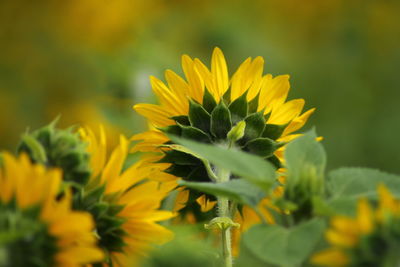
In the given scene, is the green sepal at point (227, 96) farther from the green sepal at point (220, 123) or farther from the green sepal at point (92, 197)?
the green sepal at point (92, 197)

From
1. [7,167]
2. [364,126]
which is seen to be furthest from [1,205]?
[364,126]

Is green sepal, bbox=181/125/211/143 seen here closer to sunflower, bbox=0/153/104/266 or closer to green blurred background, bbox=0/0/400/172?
sunflower, bbox=0/153/104/266

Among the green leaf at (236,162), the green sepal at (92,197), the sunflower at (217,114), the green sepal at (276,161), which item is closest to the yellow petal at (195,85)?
the sunflower at (217,114)

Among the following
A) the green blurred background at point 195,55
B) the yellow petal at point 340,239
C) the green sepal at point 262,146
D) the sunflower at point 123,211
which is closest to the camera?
the yellow petal at point 340,239

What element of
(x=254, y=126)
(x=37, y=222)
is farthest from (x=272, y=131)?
(x=37, y=222)

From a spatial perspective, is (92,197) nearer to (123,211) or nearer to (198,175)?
(123,211)

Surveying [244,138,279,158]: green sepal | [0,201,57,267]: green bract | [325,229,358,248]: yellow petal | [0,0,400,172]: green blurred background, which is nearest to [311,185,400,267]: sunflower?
[325,229,358,248]: yellow petal
